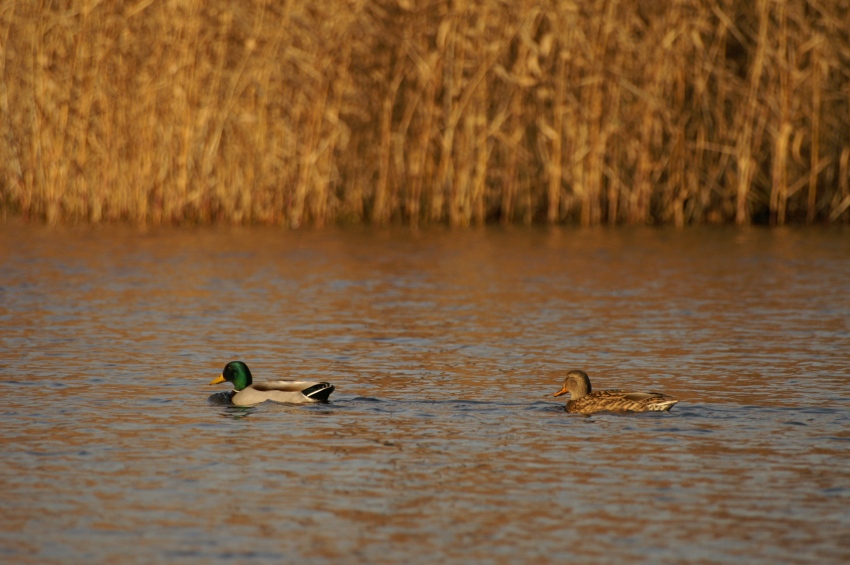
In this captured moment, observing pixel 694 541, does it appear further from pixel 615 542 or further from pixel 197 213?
pixel 197 213

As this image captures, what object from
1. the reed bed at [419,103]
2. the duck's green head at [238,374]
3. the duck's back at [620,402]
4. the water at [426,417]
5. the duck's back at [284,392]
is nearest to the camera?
the water at [426,417]

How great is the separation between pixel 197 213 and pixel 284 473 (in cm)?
1586

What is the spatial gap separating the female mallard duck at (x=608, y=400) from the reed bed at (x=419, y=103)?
42.2 ft

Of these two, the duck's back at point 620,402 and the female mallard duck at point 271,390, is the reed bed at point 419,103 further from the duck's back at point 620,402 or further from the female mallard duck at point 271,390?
the duck's back at point 620,402

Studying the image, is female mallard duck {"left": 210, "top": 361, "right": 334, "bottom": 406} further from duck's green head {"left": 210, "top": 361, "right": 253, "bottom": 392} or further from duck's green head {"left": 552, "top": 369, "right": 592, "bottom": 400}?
duck's green head {"left": 552, "top": 369, "right": 592, "bottom": 400}

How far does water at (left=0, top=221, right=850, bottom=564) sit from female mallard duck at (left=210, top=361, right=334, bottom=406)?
97 millimetres

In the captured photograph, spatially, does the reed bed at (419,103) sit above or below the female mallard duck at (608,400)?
above

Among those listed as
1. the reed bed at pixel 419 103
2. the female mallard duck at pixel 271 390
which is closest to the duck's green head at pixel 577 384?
the female mallard duck at pixel 271 390

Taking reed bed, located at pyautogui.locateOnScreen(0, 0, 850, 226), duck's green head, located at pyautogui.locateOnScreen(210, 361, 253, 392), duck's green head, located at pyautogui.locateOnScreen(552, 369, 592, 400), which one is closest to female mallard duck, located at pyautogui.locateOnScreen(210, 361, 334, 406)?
duck's green head, located at pyautogui.locateOnScreen(210, 361, 253, 392)

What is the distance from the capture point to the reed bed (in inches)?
855

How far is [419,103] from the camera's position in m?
22.8

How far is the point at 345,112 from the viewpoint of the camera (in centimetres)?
2256

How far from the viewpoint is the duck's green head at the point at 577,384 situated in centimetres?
937

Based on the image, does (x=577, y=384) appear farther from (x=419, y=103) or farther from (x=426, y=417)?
(x=419, y=103)
